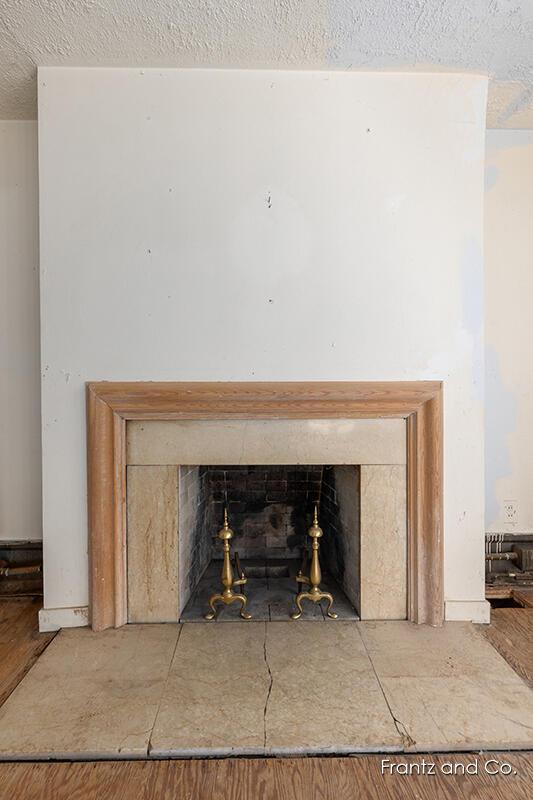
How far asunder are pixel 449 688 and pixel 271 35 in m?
2.31

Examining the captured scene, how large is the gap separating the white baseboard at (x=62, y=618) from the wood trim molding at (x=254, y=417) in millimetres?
47

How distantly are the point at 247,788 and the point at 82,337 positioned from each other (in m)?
1.59

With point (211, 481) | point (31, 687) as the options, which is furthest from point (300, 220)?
point (31, 687)

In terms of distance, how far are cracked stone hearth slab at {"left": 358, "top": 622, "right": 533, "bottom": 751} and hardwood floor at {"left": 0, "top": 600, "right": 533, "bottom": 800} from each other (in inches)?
2.0

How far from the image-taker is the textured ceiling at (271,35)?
1.63m

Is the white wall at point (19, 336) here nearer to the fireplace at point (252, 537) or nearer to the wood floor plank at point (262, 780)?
the fireplace at point (252, 537)

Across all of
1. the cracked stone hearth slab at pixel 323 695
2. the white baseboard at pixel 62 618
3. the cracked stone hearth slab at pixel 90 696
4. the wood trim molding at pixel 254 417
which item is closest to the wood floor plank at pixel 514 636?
the wood trim molding at pixel 254 417

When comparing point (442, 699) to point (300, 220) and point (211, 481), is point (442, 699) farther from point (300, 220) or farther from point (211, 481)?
point (300, 220)

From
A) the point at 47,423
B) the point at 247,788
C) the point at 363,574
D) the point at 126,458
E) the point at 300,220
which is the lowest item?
the point at 247,788

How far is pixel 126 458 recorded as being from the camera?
6.66ft

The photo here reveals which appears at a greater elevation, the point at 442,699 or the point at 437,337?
the point at 437,337

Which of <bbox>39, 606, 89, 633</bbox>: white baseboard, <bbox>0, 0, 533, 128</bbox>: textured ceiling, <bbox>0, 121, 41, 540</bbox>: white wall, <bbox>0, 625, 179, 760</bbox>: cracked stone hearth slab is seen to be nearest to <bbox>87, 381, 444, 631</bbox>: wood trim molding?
<bbox>39, 606, 89, 633</bbox>: white baseboard

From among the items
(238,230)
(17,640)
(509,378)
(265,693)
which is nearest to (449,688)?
(265,693)

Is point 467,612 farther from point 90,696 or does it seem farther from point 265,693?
point 90,696
